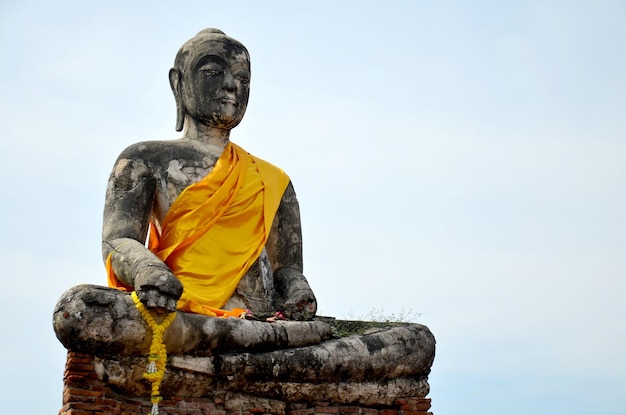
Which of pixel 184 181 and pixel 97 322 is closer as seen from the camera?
pixel 97 322

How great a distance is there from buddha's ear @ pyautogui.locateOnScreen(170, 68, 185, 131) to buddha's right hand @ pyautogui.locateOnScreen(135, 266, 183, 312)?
295cm

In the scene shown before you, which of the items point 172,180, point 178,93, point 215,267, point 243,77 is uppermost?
point 243,77

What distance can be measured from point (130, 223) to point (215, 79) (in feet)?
6.39

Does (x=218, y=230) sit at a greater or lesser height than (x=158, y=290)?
greater

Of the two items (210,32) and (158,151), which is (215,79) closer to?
(210,32)

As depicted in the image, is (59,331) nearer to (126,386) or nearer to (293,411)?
(126,386)

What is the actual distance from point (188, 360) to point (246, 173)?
9.05 feet

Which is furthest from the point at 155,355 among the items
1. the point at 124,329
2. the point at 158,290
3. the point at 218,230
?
the point at 218,230

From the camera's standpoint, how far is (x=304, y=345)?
539 inches

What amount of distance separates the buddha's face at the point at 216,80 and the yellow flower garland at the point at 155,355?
120 inches

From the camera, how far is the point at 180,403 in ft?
42.8

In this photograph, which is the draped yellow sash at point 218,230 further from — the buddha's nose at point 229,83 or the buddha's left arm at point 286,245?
the buddha's nose at point 229,83

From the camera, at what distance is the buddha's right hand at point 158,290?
1266 centimetres

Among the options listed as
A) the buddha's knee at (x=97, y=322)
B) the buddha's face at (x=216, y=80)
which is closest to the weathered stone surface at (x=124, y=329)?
the buddha's knee at (x=97, y=322)
